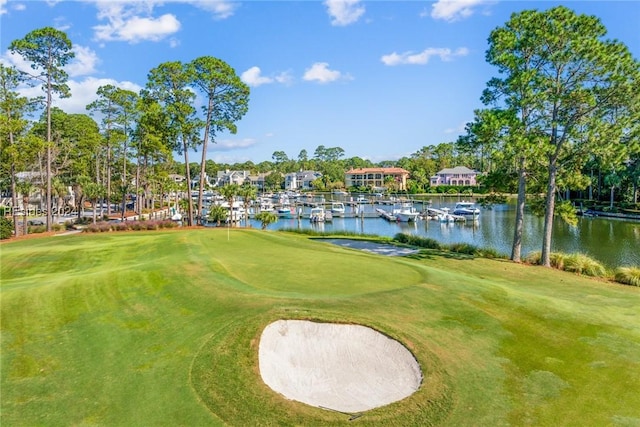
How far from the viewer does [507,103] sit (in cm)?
2309

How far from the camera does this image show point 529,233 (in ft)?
157

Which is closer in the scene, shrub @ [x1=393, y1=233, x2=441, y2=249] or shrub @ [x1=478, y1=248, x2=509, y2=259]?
shrub @ [x1=478, y1=248, x2=509, y2=259]

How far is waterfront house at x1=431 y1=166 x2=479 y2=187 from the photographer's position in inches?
5202

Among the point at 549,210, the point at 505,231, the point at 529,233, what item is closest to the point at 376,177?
the point at 505,231

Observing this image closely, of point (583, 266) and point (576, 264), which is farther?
point (576, 264)

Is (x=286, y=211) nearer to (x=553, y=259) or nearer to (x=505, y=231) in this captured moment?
(x=505, y=231)

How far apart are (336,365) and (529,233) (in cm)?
4509

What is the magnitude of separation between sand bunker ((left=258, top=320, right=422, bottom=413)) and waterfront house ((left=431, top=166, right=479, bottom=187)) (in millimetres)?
130251

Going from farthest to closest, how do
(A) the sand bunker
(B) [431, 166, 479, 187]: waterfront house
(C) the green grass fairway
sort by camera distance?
(B) [431, 166, 479, 187]: waterfront house, (A) the sand bunker, (C) the green grass fairway

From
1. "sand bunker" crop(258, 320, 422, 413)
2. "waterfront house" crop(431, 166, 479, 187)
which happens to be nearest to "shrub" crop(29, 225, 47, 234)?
"sand bunker" crop(258, 320, 422, 413)

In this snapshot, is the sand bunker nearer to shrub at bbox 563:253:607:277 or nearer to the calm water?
shrub at bbox 563:253:607:277

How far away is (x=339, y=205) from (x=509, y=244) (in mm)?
43701

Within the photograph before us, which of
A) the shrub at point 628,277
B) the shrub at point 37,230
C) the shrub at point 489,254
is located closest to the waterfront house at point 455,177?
the shrub at point 489,254

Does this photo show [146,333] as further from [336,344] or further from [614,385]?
[614,385]
